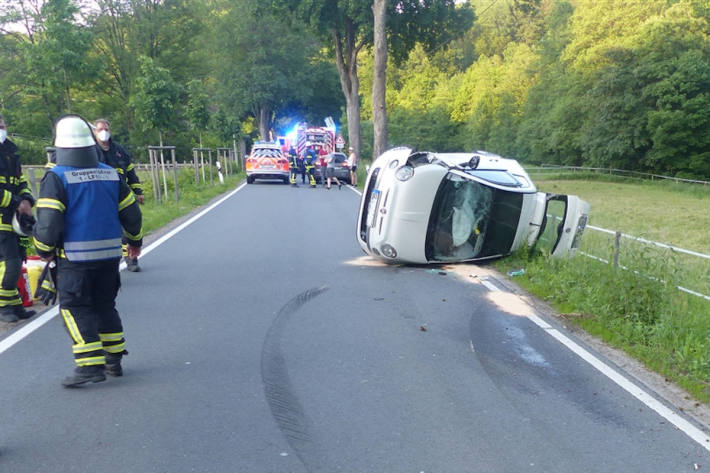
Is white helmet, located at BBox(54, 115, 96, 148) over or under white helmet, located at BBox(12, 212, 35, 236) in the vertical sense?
over

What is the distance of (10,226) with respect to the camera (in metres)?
6.07

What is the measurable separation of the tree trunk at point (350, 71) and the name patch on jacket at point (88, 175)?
97.1 feet

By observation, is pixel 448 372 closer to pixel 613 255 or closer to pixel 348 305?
pixel 348 305

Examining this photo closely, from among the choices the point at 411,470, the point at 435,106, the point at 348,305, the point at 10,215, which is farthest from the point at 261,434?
the point at 435,106

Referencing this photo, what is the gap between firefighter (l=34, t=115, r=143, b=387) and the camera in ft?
14.4

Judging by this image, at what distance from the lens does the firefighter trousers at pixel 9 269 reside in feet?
19.9

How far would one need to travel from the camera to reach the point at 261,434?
396cm

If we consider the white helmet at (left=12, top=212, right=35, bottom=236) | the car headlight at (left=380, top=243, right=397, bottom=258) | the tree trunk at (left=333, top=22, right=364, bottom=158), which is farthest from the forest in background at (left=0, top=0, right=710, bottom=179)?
the white helmet at (left=12, top=212, right=35, bottom=236)

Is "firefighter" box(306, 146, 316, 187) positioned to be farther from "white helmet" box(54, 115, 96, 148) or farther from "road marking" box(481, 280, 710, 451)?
"white helmet" box(54, 115, 96, 148)

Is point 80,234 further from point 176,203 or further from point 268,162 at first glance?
point 268,162

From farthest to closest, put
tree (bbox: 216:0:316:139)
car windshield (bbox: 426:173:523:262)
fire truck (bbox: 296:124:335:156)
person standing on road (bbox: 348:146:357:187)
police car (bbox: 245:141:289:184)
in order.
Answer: tree (bbox: 216:0:316:139)
fire truck (bbox: 296:124:335:156)
police car (bbox: 245:141:289:184)
person standing on road (bbox: 348:146:357:187)
car windshield (bbox: 426:173:523:262)

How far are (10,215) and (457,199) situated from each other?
5.70 metres

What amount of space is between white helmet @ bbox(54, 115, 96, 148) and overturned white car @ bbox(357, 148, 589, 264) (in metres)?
5.03

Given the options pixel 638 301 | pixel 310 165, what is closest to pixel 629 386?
pixel 638 301
